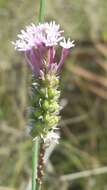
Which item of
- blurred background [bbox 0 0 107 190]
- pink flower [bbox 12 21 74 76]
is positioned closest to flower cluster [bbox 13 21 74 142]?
pink flower [bbox 12 21 74 76]

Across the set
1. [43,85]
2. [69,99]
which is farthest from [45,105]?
[69,99]

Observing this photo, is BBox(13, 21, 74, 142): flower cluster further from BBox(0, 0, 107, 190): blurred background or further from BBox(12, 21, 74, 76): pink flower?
BBox(0, 0, 107, 190): blurred background

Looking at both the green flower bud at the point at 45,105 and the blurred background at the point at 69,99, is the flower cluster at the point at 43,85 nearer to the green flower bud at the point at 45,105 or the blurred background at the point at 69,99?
A: the green flower bud at the point at 45,105

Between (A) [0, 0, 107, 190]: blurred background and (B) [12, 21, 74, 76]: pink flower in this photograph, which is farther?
(A) [0, 0, 107, 190]: blurred background

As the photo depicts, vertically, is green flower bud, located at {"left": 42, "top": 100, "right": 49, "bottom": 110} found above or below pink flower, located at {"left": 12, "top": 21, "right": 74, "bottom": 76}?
below

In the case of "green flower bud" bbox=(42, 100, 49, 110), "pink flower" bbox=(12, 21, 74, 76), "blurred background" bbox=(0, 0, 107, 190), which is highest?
"blurred background" bbox=(0, 0, 107, 190)

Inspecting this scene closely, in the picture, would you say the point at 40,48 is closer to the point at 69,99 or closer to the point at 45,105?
the point at 45,105

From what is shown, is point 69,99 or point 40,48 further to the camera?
point 69,99

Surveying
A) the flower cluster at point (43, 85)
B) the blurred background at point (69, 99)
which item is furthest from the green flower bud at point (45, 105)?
the blurred background at point (69, 99)

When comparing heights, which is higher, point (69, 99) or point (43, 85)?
point (69, 99)

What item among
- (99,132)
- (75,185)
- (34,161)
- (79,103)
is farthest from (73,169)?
(34,161)

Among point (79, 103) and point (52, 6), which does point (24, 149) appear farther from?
point (52, 6)
